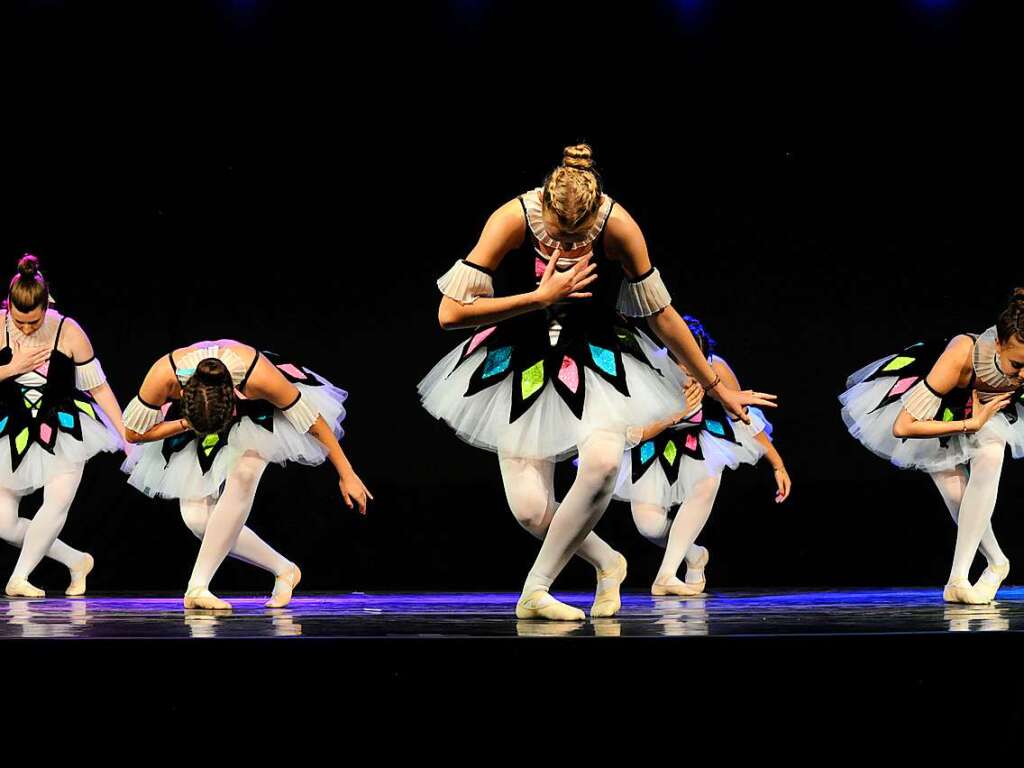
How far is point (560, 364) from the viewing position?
342cm

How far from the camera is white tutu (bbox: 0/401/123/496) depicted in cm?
A: 575

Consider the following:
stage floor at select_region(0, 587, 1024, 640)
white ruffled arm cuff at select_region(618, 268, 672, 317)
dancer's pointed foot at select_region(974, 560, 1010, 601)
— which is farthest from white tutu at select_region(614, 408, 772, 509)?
white ruffled arm cuff at select_region(618, 268, 672, 317)

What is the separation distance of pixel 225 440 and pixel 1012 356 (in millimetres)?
2461

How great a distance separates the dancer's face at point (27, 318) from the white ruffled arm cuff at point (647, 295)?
292cm

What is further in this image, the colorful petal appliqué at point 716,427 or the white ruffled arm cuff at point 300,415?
the colorful petal appliqué at point 716,427

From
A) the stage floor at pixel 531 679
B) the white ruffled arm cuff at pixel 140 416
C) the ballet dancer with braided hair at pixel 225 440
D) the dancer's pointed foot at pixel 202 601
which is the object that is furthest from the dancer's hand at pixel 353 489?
the stage floor at pixel 531 679

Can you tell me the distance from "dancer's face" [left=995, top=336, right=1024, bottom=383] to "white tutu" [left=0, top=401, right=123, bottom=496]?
3366mm

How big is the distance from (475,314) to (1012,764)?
144cm

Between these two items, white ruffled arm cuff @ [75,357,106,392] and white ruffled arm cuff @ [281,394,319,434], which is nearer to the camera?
white ruffled arm cuff @ [281,394,319,434]

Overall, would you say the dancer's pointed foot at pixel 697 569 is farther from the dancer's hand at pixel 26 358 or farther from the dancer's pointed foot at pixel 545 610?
the dancer's hand at pixel 26 358

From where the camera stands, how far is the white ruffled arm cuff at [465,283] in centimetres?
326

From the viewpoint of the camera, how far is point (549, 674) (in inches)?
108

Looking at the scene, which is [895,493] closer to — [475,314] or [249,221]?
[249,221]

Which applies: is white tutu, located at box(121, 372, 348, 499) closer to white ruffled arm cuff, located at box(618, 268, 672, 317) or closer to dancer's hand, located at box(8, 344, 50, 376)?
dancer's hand, located at box(8, 344, 50, 376)
